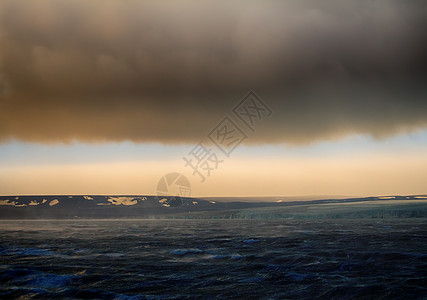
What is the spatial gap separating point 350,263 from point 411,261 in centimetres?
→ 428

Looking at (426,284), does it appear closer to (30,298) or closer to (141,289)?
(141,289)

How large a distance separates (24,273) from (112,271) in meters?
5.35

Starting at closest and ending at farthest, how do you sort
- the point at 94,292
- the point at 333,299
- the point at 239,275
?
the point at 333,299, the point at 94,292, the point at 239,275

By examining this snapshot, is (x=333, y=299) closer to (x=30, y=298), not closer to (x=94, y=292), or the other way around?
(x=94, y=292)

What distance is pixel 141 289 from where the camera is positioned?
17.3m

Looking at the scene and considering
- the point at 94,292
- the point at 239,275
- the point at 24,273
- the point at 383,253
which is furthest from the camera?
the point at 383,253

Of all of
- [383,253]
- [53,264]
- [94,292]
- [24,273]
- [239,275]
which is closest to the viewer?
[94,292]

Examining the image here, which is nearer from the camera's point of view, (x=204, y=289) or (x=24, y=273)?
(x=204, y=289)

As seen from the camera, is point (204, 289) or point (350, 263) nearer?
point (204, 289)

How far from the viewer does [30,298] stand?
621 inches

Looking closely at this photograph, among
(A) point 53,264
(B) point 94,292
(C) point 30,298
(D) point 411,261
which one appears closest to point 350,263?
(D) point 411,261

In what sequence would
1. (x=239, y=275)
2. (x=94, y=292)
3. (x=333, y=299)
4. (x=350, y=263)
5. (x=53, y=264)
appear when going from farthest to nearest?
(x=53, y=264) < (x=350, y=263) < (x=239, y=275) < (x=94, y=292) < (x=333, y=299)

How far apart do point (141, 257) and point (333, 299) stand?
1905 cm

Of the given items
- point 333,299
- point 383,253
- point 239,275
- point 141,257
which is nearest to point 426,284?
point 333,299
